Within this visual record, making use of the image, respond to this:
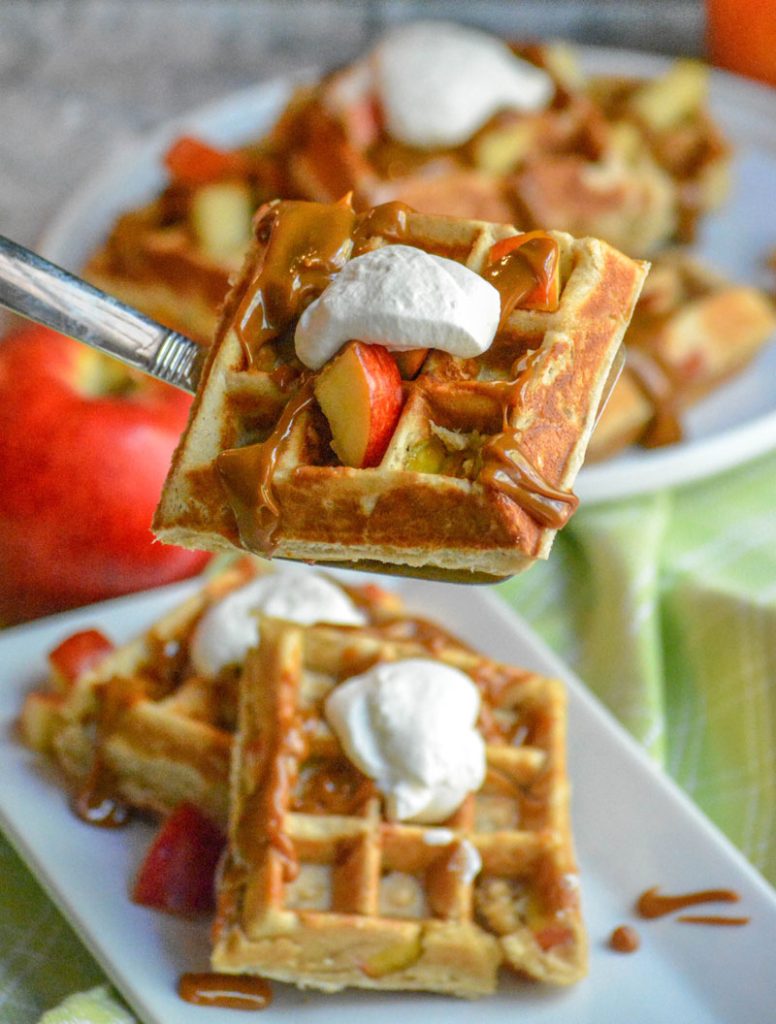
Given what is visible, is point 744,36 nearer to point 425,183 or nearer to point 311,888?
point 425,183

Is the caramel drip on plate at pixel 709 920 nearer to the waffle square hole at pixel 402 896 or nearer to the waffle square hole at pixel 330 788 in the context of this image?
the waffle square hole at pixel 402 896

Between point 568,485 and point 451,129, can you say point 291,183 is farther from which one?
point 568,485

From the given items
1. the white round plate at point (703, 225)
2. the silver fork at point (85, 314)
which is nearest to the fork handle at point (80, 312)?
the silver fork at point (85, 314)

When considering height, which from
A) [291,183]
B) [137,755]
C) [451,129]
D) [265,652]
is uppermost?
[451,129]

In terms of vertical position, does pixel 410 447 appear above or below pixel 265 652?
above

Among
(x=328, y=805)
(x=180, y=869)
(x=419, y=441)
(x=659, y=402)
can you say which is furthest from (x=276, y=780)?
(x=659, y=402)

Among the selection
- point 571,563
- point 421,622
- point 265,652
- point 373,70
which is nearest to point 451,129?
point 373,70
